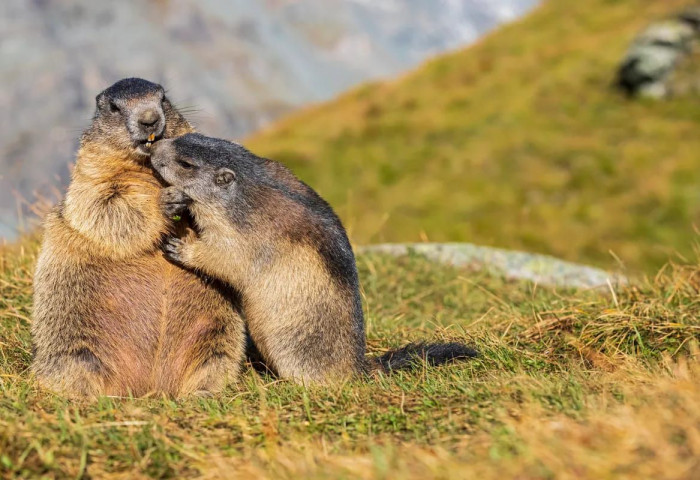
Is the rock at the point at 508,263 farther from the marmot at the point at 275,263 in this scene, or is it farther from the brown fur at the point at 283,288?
the brown fur at the point at 283,288

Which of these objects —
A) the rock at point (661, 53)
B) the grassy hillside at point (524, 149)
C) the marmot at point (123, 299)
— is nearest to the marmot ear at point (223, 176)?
the marmot at point (123, 299)

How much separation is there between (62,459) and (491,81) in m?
19.3

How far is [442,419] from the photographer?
3396mm

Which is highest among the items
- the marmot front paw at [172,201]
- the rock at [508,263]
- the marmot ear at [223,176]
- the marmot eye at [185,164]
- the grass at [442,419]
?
the marmot eye at [185,164]

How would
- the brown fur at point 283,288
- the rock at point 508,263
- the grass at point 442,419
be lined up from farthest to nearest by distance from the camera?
the rock at point 508,263, the brown fur at point 283,288, the grass at point 442,419

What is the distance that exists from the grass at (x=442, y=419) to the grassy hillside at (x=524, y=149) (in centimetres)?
685

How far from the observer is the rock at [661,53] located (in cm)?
1786

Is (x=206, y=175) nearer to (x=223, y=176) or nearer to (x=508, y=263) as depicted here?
(x=223, y=176)

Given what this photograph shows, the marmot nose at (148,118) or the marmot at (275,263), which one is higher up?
the marmot nose at (148,118)

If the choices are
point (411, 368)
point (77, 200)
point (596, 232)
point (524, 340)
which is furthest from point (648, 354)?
point (596, 232)

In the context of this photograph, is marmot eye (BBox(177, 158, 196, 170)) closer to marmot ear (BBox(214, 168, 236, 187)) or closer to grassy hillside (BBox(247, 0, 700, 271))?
marmot ear (BBox(214, 168, 236, 187))

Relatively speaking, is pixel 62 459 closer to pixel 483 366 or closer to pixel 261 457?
pixel 261 457

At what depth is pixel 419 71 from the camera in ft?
75.7

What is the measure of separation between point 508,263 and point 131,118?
18.0 ft
